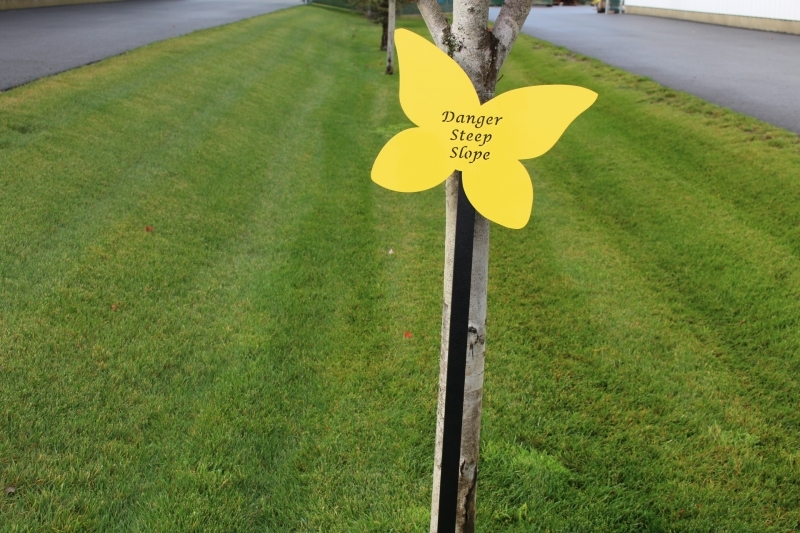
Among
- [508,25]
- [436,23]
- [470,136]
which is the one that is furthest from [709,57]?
[470,136]

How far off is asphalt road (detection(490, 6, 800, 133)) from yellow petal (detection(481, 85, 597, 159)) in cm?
696

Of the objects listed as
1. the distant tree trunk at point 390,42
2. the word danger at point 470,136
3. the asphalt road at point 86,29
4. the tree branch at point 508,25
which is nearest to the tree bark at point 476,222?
the tree branch at point 508,25

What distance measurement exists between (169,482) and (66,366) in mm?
1060

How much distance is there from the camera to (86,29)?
46.3 ft

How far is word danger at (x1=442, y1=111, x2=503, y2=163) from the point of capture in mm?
2219

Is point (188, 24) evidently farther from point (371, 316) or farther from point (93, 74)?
point (371, 316)

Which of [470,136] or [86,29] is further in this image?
[86,29]

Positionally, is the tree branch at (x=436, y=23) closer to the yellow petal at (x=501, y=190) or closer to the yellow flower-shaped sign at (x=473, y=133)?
the yellow flower-shaped sign at (x=473, y=133)

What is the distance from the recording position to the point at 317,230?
6145 millimetres

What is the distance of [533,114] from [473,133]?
0.19m

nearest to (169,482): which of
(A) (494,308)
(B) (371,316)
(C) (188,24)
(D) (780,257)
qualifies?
(B) (371,316)

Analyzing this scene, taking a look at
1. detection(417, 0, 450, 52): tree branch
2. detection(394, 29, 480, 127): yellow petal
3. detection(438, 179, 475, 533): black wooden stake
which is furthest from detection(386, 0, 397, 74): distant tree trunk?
detection(438, 179, 475, 533): black wooden stake

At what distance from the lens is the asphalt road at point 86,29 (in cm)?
972

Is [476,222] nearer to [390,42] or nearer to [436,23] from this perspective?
[436,23]
